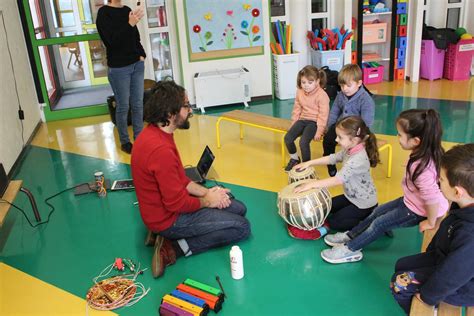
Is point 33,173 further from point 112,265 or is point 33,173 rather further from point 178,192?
point 178,192

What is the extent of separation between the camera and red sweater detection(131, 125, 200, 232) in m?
2.61

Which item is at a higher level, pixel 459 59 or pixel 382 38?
pixel 382 38

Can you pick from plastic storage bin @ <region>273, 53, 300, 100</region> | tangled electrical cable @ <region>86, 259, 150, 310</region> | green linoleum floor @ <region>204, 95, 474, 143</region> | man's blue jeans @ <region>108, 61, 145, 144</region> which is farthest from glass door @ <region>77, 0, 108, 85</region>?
tangled electrical cable @ <region>86, 259, 150, 310</region>

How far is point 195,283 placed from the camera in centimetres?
253

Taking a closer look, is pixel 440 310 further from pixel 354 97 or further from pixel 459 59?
pixel 459 59

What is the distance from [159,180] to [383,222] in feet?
4.45

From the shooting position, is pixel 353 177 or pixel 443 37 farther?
pixel 443 37

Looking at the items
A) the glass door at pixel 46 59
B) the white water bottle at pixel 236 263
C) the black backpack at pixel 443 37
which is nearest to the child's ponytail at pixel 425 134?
the white water bottle at pixel 236 263

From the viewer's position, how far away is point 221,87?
637cm

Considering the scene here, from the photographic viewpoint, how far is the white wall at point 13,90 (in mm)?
4668

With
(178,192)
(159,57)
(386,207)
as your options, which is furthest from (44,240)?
(159,57)

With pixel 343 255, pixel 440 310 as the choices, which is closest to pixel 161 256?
pixel 343 255

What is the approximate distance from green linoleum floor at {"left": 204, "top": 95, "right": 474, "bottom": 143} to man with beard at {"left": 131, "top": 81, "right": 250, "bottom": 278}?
2.74 meters

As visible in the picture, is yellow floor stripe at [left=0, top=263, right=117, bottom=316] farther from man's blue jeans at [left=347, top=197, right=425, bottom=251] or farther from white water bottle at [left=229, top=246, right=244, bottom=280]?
man's blue jeans at [left=347, top=197, right=425, bottom=251]
